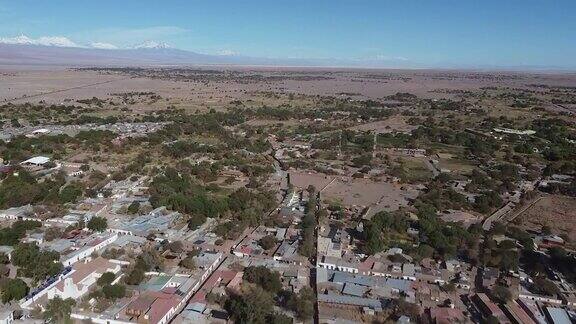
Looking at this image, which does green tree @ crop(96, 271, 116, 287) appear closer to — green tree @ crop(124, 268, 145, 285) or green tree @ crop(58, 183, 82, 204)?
green tree @ crop(124, 268, 145, 285)

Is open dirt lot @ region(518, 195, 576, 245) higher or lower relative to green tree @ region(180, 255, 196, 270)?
lower

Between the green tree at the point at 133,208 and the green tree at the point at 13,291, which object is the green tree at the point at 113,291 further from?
the green tree at the point at 133,208

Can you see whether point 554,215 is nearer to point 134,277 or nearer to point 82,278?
point 134,277

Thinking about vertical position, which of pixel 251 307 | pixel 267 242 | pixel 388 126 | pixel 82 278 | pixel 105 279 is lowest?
pixel 388 126

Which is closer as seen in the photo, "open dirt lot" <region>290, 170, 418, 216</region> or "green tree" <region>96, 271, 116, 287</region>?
Result: "green tree" <region>96, 271, 116, 287</region>

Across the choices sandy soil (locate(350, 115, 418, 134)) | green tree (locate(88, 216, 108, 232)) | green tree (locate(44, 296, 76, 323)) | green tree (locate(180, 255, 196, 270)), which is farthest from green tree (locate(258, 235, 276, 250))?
sandy soil (locate(350, 115, 418, 134))

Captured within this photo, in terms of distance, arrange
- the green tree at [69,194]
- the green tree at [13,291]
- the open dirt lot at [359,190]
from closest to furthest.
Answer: the green tree at [13,291] → the green tree at [69,194] → the open dirt lot at [359,190]

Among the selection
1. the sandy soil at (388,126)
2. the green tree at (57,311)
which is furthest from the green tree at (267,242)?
the sandy soil at (388,126)

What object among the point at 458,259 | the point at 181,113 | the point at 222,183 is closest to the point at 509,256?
the point at 458,259

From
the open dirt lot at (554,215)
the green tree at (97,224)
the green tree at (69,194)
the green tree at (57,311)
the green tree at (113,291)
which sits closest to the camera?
the green tree at (57,311)

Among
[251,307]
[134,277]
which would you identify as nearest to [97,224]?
[134,277]

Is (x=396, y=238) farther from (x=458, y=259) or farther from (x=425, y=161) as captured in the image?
(x=425, y=161)
